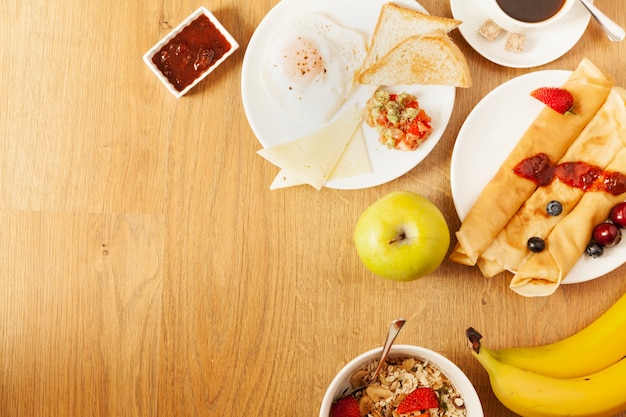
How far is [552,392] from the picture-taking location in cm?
130

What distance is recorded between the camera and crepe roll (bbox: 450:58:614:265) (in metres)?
1.40

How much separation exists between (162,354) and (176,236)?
28 cm

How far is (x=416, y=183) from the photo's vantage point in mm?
1469

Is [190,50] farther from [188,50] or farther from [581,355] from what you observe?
[581,355]

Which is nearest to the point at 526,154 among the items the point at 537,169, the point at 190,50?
the point at 537,169

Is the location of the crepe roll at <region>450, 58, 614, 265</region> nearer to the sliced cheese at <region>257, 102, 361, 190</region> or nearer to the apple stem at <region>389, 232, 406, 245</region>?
the apple stem at <region>389, 232, 406, 245</region>

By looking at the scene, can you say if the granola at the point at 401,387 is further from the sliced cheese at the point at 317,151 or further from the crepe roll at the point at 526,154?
the sliced cheese at the point at 317,151

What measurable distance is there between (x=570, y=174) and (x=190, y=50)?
918mm

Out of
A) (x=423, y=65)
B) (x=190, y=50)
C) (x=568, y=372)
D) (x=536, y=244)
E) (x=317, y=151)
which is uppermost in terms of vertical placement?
(x=190, y=50)

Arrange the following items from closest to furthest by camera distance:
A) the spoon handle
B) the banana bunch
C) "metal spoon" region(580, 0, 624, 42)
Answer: the spoon handle
the banana bunch
"metal spoon" region(580, 0, 624, 42)

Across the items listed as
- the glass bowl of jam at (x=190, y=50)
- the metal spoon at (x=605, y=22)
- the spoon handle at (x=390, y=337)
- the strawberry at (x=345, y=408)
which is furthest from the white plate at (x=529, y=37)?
the strawberry at (x=345, y=408)

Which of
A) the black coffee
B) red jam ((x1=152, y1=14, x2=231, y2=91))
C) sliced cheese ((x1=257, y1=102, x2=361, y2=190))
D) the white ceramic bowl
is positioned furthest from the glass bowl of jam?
the white ceramic bowl

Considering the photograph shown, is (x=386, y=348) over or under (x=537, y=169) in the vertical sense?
under

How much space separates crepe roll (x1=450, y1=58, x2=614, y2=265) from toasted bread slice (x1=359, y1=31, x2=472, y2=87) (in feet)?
0.64
